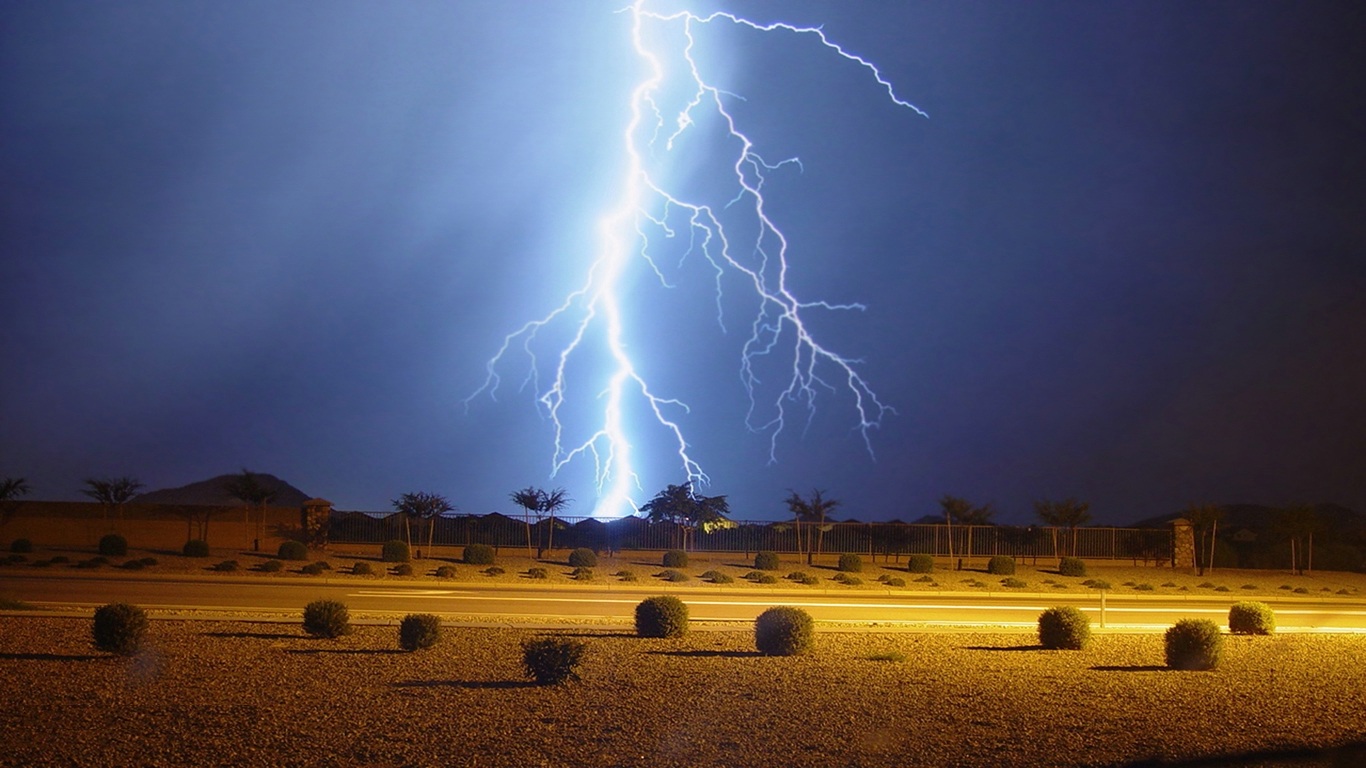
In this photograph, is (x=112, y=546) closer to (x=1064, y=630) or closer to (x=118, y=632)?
(x=118, y=632)

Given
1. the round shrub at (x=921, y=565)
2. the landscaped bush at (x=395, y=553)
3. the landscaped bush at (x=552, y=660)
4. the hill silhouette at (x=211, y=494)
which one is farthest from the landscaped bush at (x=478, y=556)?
the hill silhouette at (x=211, y=494)

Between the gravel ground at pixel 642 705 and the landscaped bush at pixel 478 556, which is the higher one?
the gravel ground at pixel 642 705

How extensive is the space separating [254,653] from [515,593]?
48.1 ft

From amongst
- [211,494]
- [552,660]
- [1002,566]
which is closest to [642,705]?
[552,660]

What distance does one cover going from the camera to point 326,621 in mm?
15867

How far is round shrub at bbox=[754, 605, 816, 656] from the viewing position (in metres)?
15.2

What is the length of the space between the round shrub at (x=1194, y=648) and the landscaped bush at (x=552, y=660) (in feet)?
26.7

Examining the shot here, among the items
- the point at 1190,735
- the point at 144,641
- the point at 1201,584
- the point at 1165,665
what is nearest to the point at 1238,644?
the point at 1165,665

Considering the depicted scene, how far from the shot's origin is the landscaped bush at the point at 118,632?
13516 millimetres

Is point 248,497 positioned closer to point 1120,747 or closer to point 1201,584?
point 1201,584

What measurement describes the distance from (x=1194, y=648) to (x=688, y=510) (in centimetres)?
3284

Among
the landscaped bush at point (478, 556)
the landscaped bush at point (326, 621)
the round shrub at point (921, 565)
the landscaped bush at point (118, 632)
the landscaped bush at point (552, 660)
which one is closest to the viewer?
the landscaped bush at point (552, 660)

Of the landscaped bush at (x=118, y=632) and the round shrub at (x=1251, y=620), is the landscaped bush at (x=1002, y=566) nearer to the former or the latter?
the round shrub at (x=1251, y=620)

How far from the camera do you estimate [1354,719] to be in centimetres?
1117
